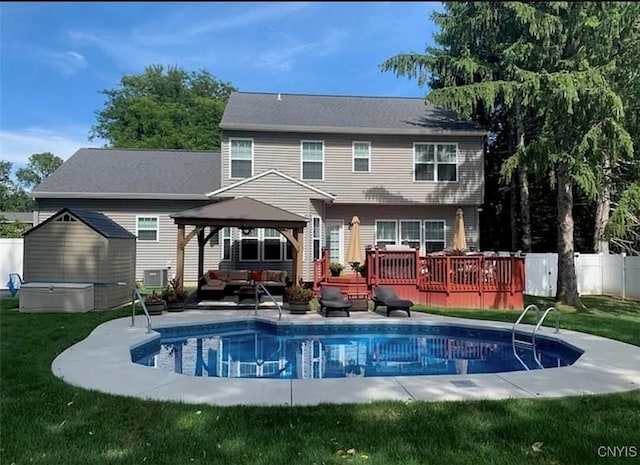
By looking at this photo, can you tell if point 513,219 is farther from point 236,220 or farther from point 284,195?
point 236,220

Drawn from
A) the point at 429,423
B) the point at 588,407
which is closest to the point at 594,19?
the point at 588,407

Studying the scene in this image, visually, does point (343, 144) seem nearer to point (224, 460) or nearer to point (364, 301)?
point (364, 301)

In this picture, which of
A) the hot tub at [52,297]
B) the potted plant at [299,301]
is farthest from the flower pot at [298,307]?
the hot tub at [52,297]

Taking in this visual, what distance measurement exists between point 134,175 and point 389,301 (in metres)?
12.5

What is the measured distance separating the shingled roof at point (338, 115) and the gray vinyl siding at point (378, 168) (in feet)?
1.29

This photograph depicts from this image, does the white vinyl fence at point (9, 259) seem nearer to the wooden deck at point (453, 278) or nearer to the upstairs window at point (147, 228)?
the upstairs window at point (147, 228)

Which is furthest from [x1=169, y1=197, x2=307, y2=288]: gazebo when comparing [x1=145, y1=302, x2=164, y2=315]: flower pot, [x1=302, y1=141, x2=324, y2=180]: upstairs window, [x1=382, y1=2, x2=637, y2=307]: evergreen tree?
[x1=382, y1=2, x2=637, y2=307]: evergreen tree

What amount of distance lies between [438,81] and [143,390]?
74.7 ft

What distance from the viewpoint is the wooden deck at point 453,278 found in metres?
13.7

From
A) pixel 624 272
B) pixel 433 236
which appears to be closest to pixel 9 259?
pixel 433 236

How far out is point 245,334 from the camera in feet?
35.7

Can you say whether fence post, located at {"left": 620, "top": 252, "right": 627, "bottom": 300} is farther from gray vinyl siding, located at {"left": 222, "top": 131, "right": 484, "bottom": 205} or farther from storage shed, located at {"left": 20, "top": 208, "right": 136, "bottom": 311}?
storage shed, located at {"left": 20, "top": 208, "right": 136, "bottom": 311}

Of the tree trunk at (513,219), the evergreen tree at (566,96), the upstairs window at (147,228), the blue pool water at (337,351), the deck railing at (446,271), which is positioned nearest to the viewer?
the blue pool water at (337,351)

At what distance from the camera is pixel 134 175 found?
19.6 m
